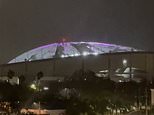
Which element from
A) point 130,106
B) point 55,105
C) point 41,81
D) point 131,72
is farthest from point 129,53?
point 55,105

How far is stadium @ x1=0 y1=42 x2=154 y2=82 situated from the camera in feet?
214

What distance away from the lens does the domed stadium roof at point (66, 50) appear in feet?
222

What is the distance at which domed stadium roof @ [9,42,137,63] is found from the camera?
2660 inches

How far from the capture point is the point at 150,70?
221 ft

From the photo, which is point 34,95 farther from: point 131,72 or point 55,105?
point 131,72

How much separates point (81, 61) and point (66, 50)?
369cm

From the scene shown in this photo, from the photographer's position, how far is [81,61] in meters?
65.6

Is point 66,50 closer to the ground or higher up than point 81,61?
higher up

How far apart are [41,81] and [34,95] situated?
18.1 meters

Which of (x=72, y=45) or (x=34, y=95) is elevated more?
(x=72, y=45)

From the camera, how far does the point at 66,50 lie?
68.1 meters

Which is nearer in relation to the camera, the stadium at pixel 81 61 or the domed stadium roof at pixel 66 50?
the stadium at pixel 81 61

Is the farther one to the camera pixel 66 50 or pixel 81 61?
pixel 66 50

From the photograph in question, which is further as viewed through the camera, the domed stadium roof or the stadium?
the domed stadium roof
